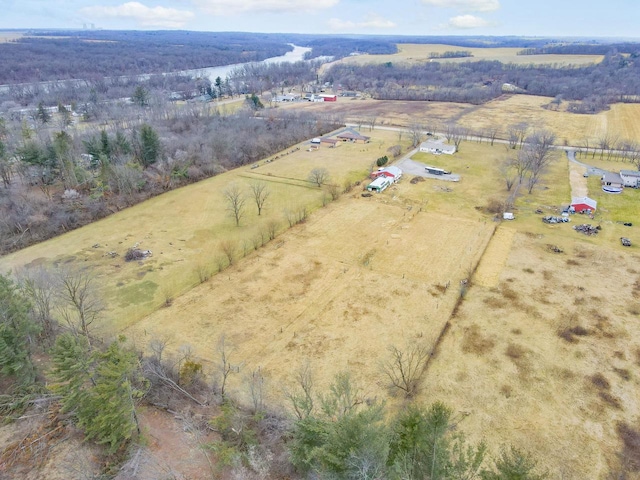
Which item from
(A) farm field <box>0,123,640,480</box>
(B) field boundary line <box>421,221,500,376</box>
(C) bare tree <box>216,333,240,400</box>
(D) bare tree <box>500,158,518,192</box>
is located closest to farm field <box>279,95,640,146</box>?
(D) bare tree <box>500,158,518,192</box>

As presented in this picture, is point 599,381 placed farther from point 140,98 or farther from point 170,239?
point 140,98

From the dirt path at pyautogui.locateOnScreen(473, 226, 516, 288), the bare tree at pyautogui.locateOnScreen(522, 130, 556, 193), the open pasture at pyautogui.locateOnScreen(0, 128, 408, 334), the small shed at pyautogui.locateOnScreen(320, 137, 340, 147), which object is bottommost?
the open pasture at pyautogui.locateOnScreen(0, 128, 408, 334)

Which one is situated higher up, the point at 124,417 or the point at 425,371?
the point at 124,417

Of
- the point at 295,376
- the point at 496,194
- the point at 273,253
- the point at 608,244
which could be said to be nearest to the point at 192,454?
the point at 295,376

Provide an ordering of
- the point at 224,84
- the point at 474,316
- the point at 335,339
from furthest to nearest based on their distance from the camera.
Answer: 1. the point at 224,84
2. the point at 474,316
3. the point at 335,339

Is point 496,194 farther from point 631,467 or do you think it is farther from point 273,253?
point 631,467

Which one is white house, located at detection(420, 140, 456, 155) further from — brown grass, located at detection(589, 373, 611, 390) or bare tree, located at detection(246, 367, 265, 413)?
bare tree, located at detection(246, 367, 265, 413)

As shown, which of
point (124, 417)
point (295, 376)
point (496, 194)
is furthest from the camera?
point (496, 194)

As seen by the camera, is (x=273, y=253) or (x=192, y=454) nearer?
(x=192, y=454)
